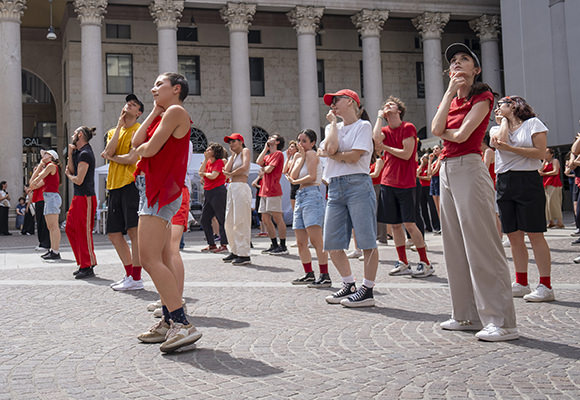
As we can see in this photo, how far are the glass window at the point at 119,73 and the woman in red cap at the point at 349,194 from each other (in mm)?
29815

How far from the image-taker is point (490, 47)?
113 feet

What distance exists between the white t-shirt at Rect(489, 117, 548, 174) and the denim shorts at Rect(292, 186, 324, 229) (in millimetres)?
2233

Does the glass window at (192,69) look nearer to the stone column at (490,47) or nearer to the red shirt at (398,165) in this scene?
the stone column at (490,47)

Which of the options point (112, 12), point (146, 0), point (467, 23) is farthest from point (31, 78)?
point (467, 23)

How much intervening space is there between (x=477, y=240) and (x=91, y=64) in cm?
2665

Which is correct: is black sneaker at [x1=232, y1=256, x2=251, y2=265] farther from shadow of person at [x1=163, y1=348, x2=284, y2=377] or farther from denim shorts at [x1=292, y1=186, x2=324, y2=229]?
shadow of person at [x1=163, y1=348, x2=284, y2=377]

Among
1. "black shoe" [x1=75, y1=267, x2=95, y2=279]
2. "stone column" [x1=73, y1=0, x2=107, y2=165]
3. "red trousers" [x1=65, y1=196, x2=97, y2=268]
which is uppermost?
"stone column" [x1=73, y1=0, x2=107, y2=165]

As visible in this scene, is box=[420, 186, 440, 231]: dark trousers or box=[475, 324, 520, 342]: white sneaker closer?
box=[475, 324, 520, 342]: white sneaker

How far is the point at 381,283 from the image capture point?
25.9ft

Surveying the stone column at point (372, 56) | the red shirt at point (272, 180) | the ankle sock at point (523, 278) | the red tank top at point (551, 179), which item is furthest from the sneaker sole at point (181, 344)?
the stone column at point (372, 56)

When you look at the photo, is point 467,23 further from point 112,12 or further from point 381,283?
point 381,283

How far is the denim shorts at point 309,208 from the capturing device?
786 centimetres

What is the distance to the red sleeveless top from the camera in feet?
15.3

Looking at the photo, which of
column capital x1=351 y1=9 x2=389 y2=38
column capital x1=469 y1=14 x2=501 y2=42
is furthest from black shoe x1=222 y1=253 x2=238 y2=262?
column capital x1=469 y1=14 x2=501 y2=42
